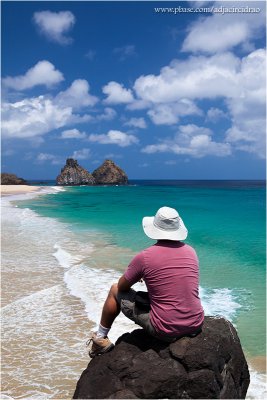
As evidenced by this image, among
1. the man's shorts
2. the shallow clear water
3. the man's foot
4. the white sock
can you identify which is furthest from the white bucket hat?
Result: the shallow clear water

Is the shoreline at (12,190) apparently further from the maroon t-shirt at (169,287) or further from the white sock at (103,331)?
the maroon t-shirt at (169,287)

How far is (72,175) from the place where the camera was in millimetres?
146000

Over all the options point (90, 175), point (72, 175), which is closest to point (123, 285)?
point (72, 175)

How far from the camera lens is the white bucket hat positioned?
16.3 ft

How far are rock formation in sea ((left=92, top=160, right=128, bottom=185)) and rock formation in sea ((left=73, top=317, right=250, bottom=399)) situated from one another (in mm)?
145549

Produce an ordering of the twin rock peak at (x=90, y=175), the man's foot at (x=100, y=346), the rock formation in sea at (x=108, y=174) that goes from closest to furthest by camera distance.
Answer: the man's foot at (x=100, y=346) < the twin rock peak at (x=90, y=175) < the rock formation in sea at (x=108, y=174)

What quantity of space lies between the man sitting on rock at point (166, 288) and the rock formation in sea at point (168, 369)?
0.65 feet

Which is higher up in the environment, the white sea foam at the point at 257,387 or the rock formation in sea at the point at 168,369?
the rock formation in sea at the point at 168,369

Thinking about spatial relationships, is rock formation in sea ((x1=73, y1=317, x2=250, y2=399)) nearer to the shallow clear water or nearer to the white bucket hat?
the white bucket hat

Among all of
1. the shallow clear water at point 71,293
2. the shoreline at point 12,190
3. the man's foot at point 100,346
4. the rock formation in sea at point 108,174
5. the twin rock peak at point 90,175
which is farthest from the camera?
the rock formation in sea at point 108,174

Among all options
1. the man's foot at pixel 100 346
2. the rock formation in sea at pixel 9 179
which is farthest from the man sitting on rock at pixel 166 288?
the rock formation in sea at pixel 9 179

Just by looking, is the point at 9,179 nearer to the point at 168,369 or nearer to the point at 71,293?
the point at 71,293

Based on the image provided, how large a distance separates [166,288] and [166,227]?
0.76 meters

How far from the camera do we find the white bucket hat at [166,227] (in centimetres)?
497
